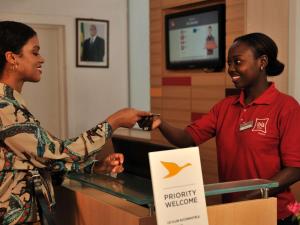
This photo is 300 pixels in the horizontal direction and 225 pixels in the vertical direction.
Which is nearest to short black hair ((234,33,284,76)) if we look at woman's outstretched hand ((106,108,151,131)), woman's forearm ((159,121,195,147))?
woman's forearm ((159,121,195,147))

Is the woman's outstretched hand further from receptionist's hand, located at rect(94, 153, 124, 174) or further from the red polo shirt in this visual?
the red polo shirt

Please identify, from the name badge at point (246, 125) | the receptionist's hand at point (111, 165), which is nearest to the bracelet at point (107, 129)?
the receptionist's hand at point (111, 165)

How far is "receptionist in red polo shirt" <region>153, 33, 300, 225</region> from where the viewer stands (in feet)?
6.04

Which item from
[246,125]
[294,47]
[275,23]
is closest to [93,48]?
[275,23]

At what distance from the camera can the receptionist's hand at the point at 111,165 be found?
166 cm

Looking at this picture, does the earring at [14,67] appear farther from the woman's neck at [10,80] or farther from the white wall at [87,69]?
the white wall at [87,69]

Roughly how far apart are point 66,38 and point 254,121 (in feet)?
15.3

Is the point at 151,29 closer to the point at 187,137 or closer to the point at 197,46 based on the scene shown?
the point at 197,46

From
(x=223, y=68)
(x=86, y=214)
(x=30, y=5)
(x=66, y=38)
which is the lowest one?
(x=86, y=214)

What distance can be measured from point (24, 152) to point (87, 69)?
5.11 meters

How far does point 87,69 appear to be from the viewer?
650cm

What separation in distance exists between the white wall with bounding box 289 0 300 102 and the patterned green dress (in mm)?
2629

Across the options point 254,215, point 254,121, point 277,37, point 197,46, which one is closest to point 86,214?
point 254,215

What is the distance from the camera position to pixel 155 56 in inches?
207
